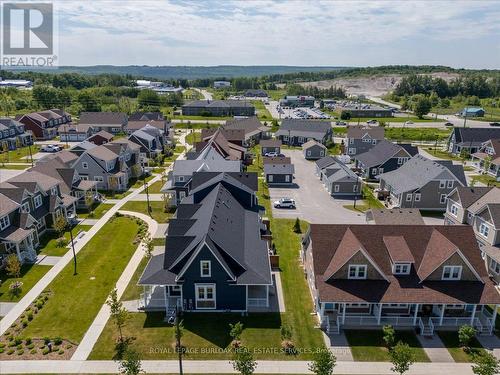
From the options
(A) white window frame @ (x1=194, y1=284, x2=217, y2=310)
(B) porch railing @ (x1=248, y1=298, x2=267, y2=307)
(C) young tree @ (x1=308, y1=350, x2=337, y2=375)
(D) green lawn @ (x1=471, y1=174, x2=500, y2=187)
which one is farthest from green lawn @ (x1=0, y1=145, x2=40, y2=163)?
(D) green lawn @ (x1=471, y1=174, x2=500, y2=187)

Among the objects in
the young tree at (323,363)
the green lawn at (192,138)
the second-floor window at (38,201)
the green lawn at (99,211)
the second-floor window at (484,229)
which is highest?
the green lawn at (192,138)

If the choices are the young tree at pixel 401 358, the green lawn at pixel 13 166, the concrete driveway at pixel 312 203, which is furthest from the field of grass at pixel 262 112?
the young tree at pixel 401 358

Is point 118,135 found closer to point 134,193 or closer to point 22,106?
point 134,193

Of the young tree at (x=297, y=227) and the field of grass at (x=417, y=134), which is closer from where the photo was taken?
the young tree at (x=297, y=227)

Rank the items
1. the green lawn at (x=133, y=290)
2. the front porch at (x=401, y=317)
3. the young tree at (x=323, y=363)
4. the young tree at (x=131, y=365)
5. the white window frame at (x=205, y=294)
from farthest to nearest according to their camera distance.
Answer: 1. the green lawn at (x=133, y=290)
2. the white window frame at (x=205, y=294)
3. the front porch at (x=401, y=317)
4. the young tree at (x=131, y=365)
5. the young tree at (x=323, y=363)

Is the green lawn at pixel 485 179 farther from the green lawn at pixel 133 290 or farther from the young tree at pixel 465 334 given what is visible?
the green lawn at pixel 133 290

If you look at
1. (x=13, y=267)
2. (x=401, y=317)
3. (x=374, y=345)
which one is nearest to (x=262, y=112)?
(x=13, y=267)

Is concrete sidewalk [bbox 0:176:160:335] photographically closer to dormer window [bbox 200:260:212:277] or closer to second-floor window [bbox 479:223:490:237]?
dormer window [bbox 200:260:212:277]
